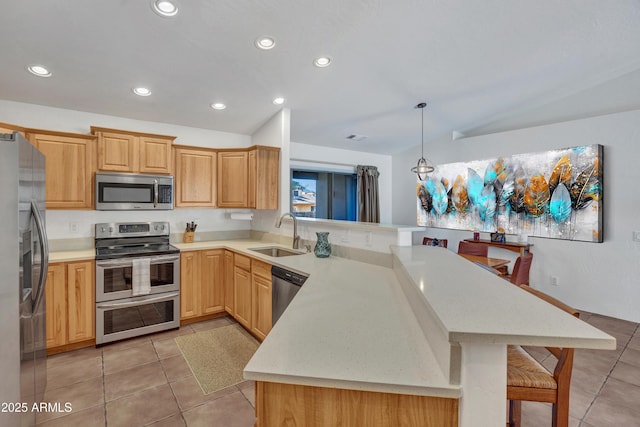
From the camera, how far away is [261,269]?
2.76 meters

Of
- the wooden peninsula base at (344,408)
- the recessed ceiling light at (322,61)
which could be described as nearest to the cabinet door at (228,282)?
the recessed ceiling light at (322,61)

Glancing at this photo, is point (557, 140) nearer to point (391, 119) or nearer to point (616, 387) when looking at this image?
point (391, 119)

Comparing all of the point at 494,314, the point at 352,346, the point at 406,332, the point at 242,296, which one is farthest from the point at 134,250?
the point at 494,314

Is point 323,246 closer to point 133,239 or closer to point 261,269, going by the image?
point 261,269

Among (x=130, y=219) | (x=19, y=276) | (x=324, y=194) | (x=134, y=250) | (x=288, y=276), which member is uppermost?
(x=324, y=194)

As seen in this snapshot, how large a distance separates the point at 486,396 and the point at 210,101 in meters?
3.45

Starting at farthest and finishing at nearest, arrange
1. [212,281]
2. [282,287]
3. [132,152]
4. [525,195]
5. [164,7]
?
[525,195] → [212,281] → [132,152] → [282,287] → [164,7]

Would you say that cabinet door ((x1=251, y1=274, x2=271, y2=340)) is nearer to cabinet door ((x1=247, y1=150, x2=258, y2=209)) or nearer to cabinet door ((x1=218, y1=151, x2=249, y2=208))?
cabinet door ((x1=247, y1=150, x2=258, y2=209))

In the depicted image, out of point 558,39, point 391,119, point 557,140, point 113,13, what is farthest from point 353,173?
point 113,13

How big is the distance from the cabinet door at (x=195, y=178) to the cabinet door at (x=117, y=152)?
1.58 feet

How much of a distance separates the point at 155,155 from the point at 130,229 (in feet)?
3.12

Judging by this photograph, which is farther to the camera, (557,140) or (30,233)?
(557,140)

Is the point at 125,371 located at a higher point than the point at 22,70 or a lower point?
lower

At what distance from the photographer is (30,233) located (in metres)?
1.50
